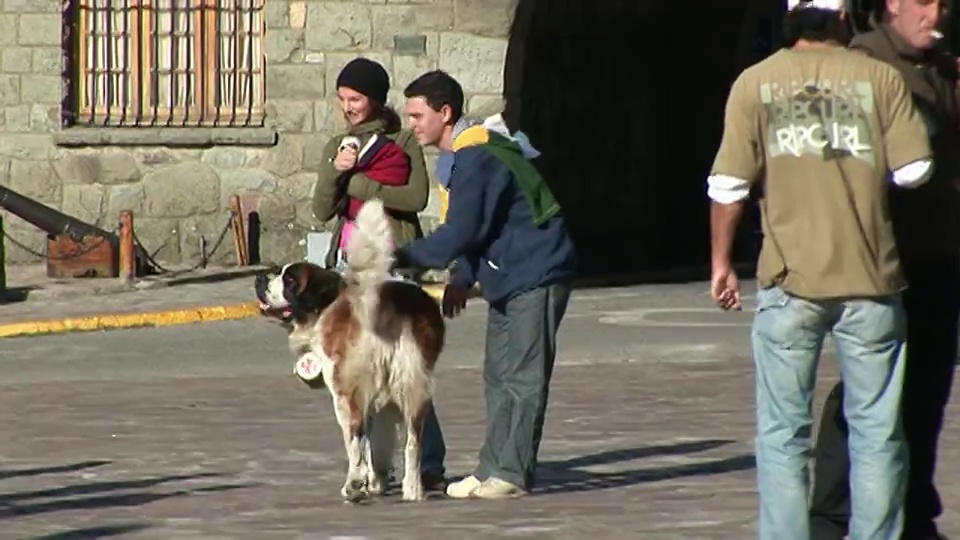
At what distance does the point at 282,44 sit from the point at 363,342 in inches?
437

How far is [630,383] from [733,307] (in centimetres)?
632

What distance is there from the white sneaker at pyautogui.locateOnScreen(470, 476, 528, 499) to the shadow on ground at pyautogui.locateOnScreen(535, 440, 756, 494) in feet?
0.87

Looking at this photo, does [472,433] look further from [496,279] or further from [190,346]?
[190,346]

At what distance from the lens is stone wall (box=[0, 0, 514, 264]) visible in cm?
2059

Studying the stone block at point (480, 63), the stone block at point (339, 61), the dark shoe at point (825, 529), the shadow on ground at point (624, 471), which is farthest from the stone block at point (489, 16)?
the dark shoe at point (825, 529)

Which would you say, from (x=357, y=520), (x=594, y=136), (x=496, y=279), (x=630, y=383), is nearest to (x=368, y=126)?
(x=496, y=279)

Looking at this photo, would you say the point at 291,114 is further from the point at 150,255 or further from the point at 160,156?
the point at 150,255

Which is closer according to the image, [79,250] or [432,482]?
[432,482]

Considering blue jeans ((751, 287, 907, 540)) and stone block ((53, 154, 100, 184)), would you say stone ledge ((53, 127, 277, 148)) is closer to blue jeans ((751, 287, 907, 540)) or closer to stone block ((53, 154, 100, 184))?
stone block ((53, 154, 100, 184))

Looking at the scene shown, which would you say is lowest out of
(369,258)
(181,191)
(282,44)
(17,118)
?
(181,191)

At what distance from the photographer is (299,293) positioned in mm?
9820

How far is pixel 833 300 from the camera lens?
762 cm

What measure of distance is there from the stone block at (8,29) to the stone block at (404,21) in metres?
3.09

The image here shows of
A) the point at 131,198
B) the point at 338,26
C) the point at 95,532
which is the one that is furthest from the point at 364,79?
the point at 131,198
